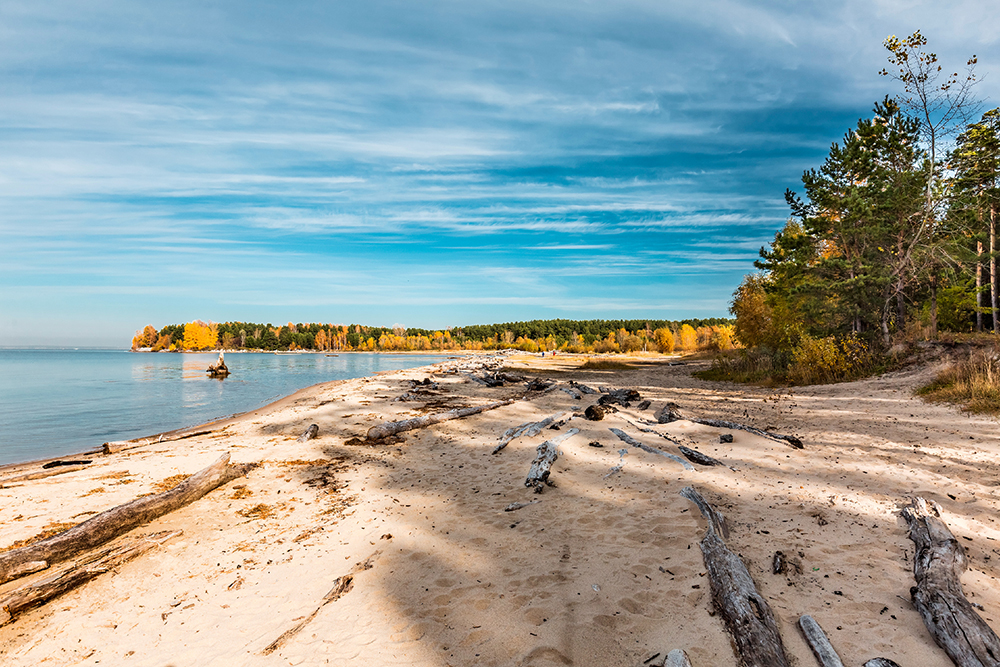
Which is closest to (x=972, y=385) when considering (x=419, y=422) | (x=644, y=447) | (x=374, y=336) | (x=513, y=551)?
(x=644, y=447)

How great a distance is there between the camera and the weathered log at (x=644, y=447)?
8177 millimetres

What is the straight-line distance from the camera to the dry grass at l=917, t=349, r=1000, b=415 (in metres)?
10.4

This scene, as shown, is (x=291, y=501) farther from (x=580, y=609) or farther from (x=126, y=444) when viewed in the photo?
(x=126, y=444)

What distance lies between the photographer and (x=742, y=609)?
11.8 feet

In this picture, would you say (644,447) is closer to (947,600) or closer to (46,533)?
(947,600)

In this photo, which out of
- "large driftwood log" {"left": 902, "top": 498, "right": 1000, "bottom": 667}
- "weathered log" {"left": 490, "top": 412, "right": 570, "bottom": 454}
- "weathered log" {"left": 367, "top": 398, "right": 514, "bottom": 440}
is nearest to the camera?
"large driftwood log" {"left": 902, "top": 498, "right": 1000, "bottom": 667}

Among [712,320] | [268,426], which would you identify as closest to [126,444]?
[268,426]

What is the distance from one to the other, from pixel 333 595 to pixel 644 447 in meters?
6.93

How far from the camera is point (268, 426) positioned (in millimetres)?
13922

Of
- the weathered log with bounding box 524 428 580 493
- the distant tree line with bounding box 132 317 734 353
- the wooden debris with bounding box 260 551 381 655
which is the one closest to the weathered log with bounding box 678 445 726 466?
the weathered log with bounding box 524 428 580 493

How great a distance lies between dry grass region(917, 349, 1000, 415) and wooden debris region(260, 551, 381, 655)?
1395 centimetres

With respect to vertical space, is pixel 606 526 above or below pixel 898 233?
below

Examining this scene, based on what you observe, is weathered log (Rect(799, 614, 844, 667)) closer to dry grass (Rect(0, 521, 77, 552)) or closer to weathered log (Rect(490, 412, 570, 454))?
weathered log (Rect(490, 412, 570, 454))

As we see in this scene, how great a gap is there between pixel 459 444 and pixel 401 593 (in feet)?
23.2
